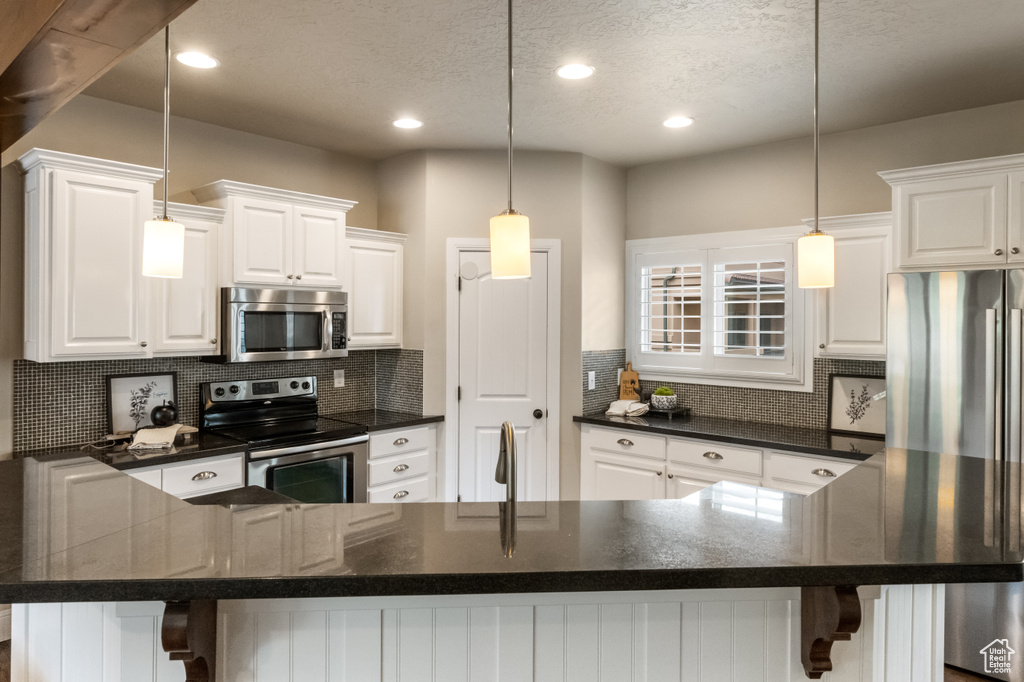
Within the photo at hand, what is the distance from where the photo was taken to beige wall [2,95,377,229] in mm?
3180

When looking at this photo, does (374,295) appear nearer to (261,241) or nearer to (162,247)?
(261,241)

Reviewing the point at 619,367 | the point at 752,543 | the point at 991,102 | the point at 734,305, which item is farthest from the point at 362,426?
the point at 991,102

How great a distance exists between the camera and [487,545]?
1.26m

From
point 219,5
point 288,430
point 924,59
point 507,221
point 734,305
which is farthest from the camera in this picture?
point 734,305

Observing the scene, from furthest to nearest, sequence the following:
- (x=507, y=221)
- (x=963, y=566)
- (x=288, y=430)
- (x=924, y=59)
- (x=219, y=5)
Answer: (x=288, y=430) → (x=924, y=59) → (x=219, y=5) → (x=507, y=221) → (x=963, y=566)

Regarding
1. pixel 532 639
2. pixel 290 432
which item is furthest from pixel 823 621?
pixel 290 432

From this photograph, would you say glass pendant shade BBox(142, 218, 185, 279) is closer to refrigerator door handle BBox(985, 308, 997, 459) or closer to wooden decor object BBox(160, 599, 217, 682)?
wooden decor object BBox(160, 599, 217, 682)

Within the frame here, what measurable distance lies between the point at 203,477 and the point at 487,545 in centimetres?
236

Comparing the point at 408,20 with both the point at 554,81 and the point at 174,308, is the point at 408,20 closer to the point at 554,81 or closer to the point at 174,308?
the point at 554,81

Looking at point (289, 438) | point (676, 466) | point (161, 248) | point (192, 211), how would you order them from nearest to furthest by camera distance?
point (161, 248) < point (192, 211) < point (289, 438) < point (676, 466)

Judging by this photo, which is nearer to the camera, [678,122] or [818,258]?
[818,258]

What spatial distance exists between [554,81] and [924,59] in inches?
62.8

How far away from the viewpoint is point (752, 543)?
4.15 feet

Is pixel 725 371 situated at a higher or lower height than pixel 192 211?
lower
